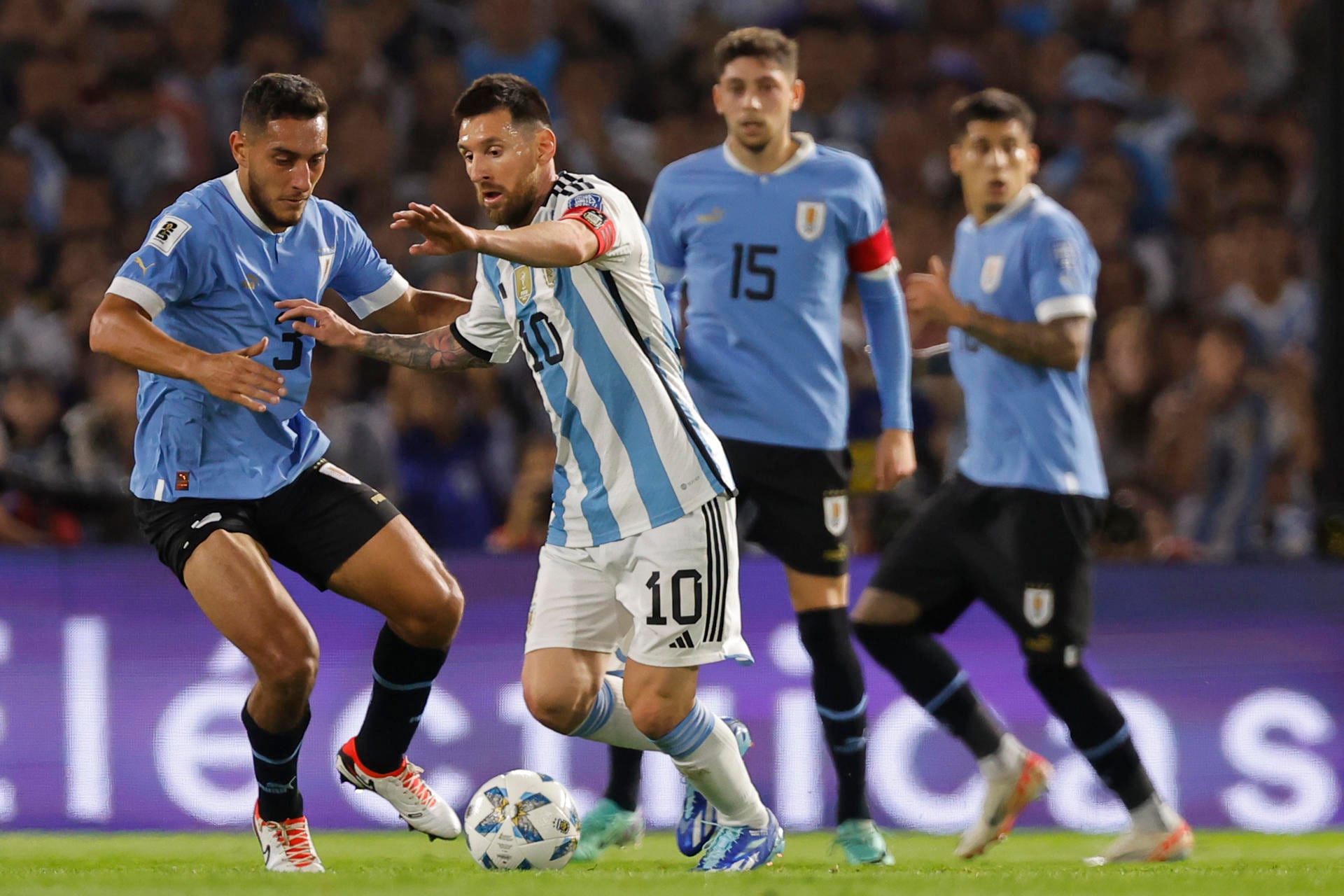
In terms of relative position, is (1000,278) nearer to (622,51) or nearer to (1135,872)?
(1135,872)

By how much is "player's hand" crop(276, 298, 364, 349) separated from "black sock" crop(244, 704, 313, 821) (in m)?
1.06

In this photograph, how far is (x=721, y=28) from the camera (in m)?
11.1

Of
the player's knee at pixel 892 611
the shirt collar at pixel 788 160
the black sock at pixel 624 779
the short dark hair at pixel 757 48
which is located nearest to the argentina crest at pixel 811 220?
the shirt collar at pixel 788 160

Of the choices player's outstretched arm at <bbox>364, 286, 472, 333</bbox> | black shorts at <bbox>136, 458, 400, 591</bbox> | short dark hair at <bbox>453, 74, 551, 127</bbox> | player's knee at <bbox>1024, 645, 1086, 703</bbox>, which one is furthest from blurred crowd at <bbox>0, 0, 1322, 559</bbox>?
short dark hair at <bbox>453, 74, 551, 127</bbox>

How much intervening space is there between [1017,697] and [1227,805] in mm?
889

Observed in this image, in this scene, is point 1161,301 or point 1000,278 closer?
point 1000,278

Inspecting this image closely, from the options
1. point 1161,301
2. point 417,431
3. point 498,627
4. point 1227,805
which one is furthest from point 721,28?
point 1227,805

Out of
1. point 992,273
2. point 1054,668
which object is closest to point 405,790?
point 1054,668

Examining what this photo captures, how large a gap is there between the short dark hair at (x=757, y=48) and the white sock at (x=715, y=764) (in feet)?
7.23

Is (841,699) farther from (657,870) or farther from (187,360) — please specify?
(187,360)

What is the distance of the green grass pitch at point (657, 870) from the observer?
4453 mm

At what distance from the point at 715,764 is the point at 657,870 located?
17.6 inches

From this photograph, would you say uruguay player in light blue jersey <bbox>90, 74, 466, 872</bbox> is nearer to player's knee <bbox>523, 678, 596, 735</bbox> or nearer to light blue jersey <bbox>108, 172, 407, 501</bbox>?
light blue jersey <bbox>108, 172, 407, 501</bbox>

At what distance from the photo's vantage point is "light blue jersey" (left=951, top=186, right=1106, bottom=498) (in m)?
5.88
